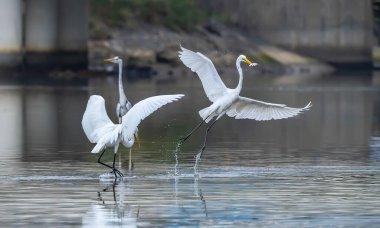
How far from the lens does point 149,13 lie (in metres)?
67.8

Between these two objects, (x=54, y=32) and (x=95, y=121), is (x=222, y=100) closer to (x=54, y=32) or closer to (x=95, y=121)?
(x=95, y=121)

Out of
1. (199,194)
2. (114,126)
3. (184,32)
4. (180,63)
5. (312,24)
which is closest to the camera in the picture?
(199,194)

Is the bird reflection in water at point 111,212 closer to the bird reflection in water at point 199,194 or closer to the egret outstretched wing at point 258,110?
the bird reflection in water at point 199,194

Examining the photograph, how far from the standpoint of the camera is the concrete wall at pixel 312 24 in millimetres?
76188

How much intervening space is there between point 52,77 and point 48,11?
3624 mm

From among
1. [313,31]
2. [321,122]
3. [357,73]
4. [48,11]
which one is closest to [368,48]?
[313,31]

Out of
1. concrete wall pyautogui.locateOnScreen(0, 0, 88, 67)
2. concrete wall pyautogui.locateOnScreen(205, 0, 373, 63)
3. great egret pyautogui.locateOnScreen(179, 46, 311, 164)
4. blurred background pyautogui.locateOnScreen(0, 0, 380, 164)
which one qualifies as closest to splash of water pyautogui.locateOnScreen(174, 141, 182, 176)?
great egret pyautogui.locateOnScreen(179, 46, 311, 164)

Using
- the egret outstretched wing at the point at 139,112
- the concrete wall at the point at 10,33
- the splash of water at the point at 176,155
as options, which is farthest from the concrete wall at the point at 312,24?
the egret outstretched wing at the point at 139,112

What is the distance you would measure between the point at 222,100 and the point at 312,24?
181 feet

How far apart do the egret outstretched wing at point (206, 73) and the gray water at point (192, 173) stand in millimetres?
1083

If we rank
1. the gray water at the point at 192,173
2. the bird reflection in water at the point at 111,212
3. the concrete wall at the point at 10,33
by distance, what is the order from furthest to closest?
1. the concrete wall at the point at 10,33
2. the gray water at the point at 192,173
3. the bird reflection in water at the point at 111,212

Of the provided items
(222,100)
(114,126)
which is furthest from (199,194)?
(222,100)

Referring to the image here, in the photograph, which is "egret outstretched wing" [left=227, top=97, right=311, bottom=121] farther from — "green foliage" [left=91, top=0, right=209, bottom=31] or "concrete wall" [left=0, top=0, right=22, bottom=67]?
"green foliage" [left=91, top=0, right=209, bottom=31]

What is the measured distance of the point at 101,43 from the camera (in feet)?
211
